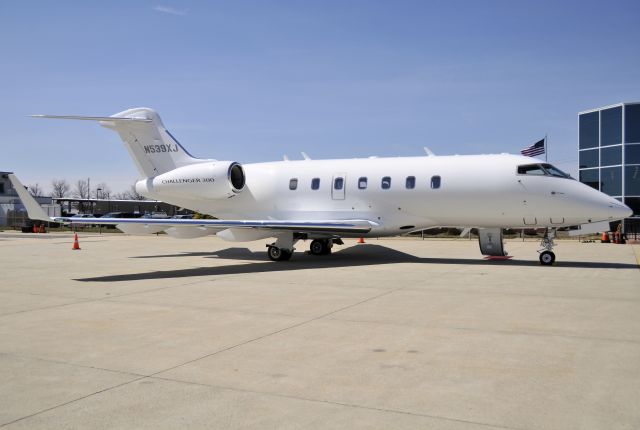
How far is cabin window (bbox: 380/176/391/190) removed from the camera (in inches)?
671

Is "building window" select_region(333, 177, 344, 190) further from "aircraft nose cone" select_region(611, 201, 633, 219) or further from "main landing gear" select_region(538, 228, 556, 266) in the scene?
"aircraft nose cone" select_region(611, 201, 633, 219)

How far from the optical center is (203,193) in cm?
1927

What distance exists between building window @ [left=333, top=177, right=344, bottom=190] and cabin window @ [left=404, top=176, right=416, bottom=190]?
2166mm

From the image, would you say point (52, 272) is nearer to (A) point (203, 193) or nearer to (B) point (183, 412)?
(A) point (203, 193)

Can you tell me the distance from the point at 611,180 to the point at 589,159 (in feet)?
9.34

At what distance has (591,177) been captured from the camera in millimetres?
46656

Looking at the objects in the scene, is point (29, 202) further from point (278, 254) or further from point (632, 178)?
point (632, 178)

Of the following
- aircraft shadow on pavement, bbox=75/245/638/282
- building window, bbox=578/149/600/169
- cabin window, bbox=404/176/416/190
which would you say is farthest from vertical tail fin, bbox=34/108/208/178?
building window, bbox=578/149/600/169

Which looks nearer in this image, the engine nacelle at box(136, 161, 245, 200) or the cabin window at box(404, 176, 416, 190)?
the cabin window at box(404, 176, 416, 190)

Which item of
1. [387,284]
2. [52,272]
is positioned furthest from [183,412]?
[52,272]

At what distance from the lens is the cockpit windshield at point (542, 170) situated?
15.1m

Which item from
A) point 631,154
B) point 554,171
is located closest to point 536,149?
point 554,171

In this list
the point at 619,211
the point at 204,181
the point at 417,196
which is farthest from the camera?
the point at 204,181

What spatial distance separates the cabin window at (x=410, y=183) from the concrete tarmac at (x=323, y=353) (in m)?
4.46
